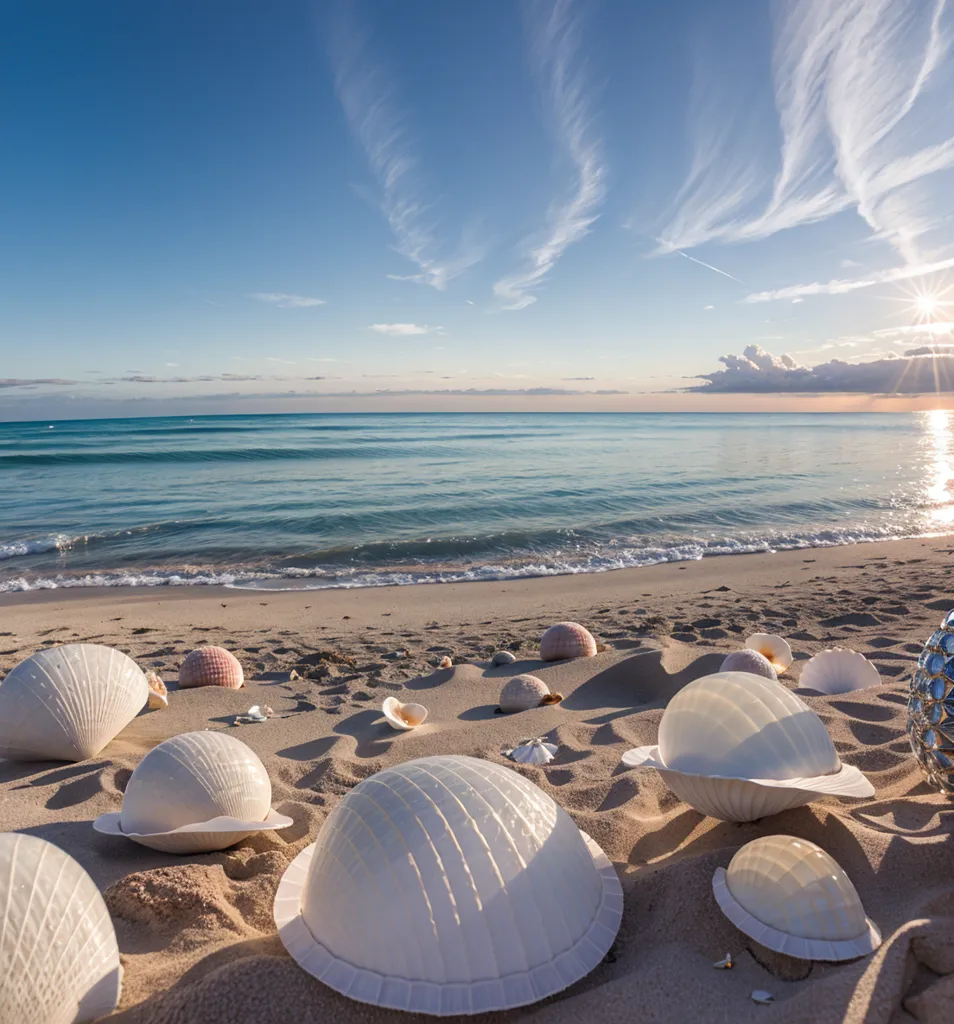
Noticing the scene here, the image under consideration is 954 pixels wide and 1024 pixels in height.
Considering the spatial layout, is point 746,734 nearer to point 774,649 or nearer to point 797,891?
point 797,891

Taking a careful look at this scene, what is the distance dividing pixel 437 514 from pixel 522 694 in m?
11.7

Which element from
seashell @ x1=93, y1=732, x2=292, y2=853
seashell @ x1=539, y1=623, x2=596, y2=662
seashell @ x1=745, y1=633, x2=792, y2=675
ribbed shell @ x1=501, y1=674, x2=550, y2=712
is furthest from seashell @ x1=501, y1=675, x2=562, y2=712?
seashell @ x1=93, y1=732, x2=292, y2=853

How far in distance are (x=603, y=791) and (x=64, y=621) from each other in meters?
8.60

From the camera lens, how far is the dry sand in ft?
5.86

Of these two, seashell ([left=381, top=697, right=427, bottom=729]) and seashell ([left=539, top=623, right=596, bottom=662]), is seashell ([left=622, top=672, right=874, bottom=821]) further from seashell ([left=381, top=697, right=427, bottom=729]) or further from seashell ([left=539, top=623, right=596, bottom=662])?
seashell ([left=539, top=623, right=596, bottom=662])

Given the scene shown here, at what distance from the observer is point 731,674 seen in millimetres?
2586

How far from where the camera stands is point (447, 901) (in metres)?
1.75

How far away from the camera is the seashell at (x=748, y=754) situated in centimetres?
227

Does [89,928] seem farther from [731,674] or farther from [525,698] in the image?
[525,698]

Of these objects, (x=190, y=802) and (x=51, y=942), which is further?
(x=190, y=802)

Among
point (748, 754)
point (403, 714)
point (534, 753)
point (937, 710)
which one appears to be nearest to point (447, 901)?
point (748, 754)

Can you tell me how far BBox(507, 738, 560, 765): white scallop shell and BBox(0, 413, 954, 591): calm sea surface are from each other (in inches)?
288

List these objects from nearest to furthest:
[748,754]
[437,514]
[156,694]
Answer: [748,754]
[156,694]
[437,514]

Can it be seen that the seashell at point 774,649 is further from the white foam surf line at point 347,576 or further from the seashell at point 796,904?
the white foam surf line at point 347,576
